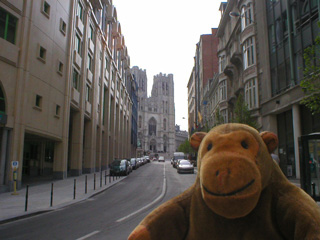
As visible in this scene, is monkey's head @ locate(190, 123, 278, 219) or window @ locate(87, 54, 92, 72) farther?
window @ locate(87, 54, 92, 72)

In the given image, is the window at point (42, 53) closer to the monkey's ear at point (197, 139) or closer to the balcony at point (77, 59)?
the balcony at point (77, 59)

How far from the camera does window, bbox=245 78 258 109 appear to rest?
84.1ft

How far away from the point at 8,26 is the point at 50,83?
5.10 m

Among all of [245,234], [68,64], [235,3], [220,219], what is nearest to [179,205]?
[220,219]

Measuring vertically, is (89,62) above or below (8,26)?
above

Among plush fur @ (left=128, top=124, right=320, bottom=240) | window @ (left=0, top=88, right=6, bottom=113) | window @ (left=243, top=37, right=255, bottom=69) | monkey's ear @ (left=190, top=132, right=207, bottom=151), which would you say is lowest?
plush fur @ (left=128, top=124, right=320, bottom=240)

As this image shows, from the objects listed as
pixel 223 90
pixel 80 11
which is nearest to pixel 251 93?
pixel 223 90

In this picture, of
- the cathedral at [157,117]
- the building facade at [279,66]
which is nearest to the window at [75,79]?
the building facade at [279,66]

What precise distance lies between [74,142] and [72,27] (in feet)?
36.5

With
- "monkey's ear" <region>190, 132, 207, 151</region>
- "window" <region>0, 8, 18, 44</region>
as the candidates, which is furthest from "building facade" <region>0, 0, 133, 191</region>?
"monkey's ear" <region>190, 132, 207, 151</region>

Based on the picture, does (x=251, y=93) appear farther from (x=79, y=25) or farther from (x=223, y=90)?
(x=79, y=25)

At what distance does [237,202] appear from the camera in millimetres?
2064

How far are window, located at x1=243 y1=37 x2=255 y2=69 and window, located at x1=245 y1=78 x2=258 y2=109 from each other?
1830mm

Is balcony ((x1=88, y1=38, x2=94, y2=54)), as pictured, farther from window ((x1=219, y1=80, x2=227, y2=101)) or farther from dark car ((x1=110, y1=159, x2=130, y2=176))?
window ((x1=219, y1=80, x2=227, y2=101))
